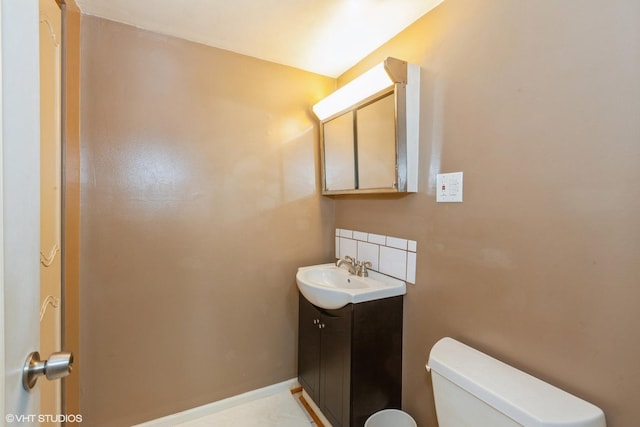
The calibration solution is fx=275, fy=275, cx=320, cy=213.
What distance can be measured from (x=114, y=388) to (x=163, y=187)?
112 centimetres

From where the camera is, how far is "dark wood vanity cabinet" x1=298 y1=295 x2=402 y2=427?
1345 millimetres

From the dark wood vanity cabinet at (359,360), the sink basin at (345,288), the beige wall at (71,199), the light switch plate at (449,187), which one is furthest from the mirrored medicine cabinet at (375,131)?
the beige wall at (71,199)

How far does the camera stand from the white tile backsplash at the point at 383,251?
145cm

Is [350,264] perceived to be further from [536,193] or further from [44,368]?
[44,368]

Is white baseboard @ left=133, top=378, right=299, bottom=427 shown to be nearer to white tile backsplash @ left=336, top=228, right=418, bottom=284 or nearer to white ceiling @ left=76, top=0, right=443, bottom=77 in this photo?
white tile backsplash @ left=336, top=228, right=418, bottom=284

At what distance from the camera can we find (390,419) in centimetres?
141

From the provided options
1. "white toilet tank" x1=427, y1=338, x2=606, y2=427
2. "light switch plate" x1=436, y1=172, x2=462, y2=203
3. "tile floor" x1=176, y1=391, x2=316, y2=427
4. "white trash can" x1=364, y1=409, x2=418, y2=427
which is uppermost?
"light switch plate" x1=436, y1=172, x2=462, y2=203

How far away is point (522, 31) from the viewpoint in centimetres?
99

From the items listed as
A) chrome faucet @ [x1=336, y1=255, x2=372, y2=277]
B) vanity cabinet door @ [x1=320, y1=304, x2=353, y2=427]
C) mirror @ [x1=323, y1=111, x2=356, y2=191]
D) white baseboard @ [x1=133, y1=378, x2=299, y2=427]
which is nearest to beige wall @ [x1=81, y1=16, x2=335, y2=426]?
white baseboard @ [x1=133, y1=378, x2=299, y2=427]

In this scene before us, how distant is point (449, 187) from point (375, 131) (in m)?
0.51

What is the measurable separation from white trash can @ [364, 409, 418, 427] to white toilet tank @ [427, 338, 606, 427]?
0.42 m

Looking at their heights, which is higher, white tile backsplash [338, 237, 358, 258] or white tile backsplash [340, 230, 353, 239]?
white tile backsplash [340, 230, 353, 239]

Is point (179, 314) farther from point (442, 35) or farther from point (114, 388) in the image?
point (442, 35)

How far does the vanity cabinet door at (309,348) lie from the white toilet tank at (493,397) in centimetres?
73
